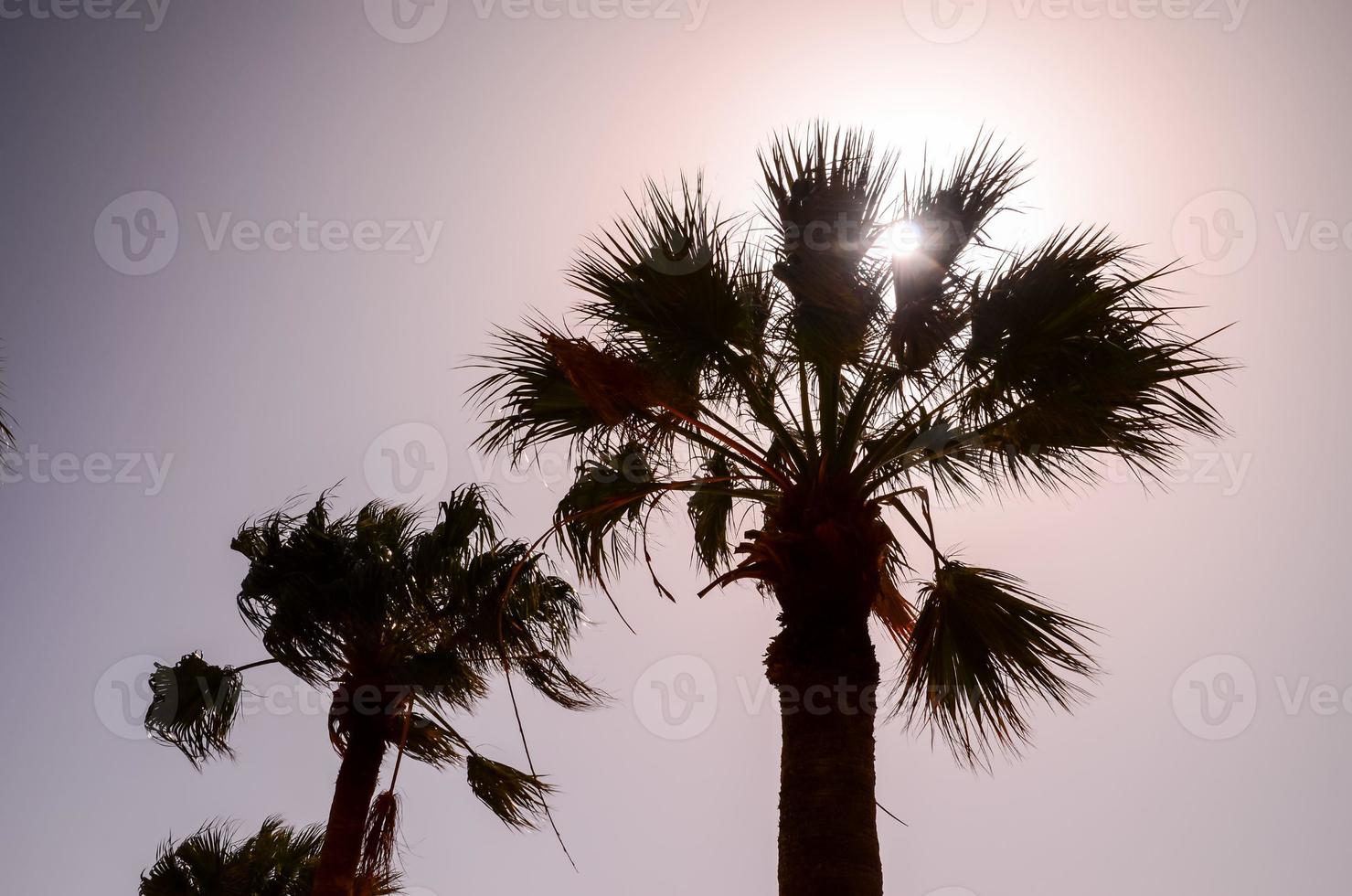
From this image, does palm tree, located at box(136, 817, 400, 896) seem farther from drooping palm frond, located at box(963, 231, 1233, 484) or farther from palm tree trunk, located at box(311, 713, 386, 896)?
drooping palm frond, located at box(963, 231, 1233, 484)

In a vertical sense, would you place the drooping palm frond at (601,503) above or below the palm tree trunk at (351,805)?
above

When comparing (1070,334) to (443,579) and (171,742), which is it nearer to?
(443,579)

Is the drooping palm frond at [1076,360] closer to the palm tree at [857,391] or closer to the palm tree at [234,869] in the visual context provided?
the palm tree at [857,391]

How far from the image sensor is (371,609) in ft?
29.9

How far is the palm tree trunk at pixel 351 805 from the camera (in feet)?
28.9

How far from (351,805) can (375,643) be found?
1511 mm

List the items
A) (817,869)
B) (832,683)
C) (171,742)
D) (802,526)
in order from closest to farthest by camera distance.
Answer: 1. (817,869)
2. (832,683)
3. (802,526)
4. (171,742)

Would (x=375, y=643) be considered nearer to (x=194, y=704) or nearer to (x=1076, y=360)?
(x=194, y=704)

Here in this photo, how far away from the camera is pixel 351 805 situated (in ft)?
30.0

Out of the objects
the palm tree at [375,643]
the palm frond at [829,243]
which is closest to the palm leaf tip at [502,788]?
the palm tree at [375,643]

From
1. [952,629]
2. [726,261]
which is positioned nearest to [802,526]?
[952,629]

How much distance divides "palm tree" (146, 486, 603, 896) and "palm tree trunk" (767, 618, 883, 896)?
3.72 metres

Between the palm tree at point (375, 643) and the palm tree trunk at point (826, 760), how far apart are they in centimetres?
372

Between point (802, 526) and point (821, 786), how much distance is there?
1.52 m
